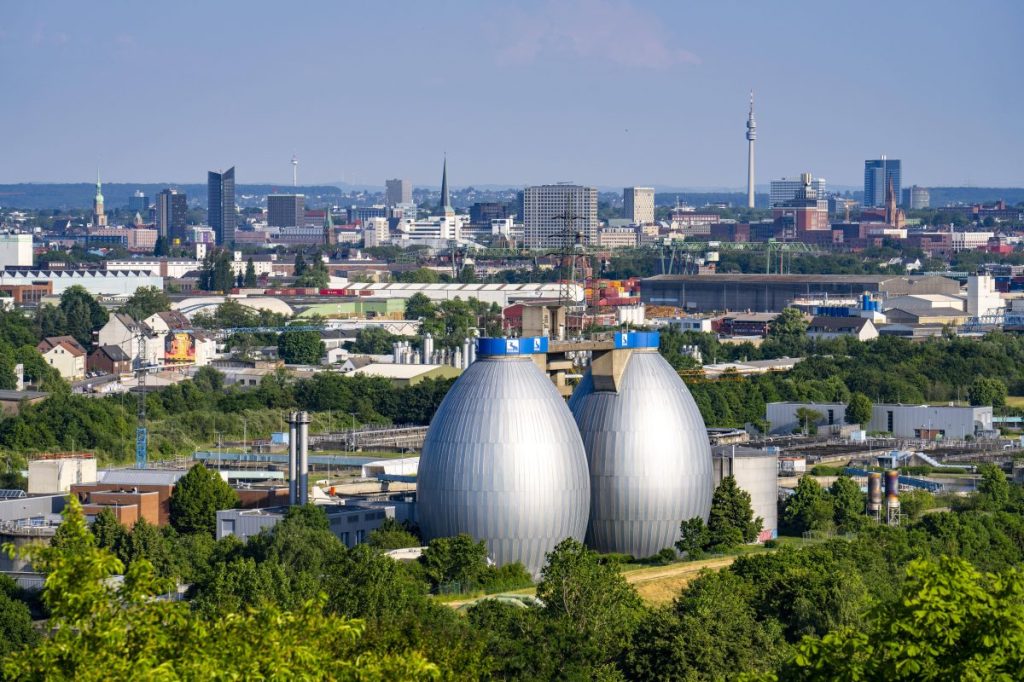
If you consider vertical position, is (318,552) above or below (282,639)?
below

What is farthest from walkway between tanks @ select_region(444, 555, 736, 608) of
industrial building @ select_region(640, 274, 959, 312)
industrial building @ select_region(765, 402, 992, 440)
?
industrial building @ select_region(640, 274, 959, 312)

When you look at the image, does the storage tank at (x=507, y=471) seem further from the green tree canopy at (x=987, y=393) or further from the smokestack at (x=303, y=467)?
the green tree canopy at (x=987, y=393)

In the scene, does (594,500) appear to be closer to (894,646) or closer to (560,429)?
(560,429)

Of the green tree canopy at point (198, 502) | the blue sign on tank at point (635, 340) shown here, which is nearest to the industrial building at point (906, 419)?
the blue sign on tank at point (635, 340)

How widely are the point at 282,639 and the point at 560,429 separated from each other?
761 inches

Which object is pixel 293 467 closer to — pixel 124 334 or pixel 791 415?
pixel 791 415

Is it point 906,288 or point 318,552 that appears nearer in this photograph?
point 318,552

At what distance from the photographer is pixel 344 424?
6350 cm

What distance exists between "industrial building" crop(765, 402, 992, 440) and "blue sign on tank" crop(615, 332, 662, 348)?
25.2 m

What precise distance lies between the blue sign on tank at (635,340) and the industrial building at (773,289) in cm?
8394

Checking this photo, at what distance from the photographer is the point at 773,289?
405ft

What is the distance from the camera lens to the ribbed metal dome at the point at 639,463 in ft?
119

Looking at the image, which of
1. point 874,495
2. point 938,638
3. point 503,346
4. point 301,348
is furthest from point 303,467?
point 301,348

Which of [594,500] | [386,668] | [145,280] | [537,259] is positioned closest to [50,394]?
[594,500]
